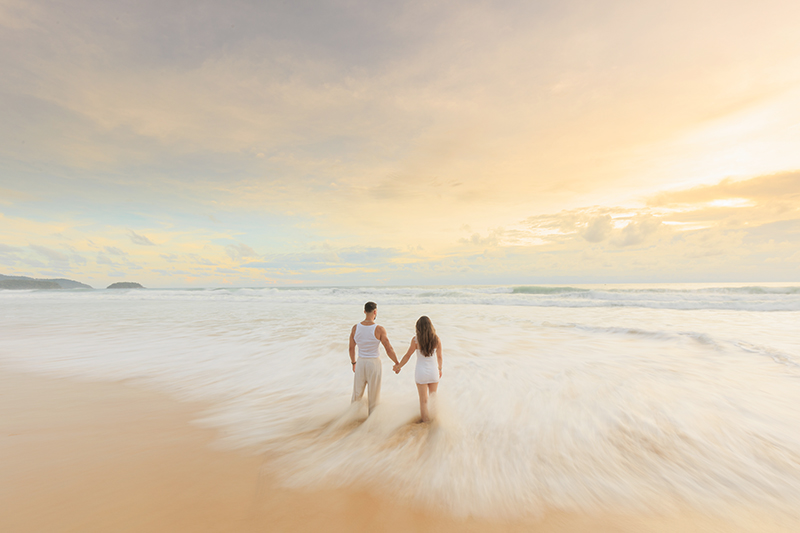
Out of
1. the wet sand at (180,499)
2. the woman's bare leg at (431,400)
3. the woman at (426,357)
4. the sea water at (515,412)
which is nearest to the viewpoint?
the wet sand at (180,499)

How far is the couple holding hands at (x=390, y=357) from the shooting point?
5.35 metres

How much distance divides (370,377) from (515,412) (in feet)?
9.58

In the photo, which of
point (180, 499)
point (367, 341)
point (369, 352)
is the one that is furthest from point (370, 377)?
point (180, 499)

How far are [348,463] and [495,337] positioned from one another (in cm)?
1044

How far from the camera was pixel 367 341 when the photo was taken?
557 centimetres

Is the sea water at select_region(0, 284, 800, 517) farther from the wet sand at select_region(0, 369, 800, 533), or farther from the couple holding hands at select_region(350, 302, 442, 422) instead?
the couple holding hands at select_region(350, 302, 442, 422)

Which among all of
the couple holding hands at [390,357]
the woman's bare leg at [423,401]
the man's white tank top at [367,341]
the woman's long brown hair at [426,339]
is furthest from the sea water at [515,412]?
the woman's long brown hair at [426,339]

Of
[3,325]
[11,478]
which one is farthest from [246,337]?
[3,325]

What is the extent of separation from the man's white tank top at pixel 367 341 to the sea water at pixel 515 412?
1091mm

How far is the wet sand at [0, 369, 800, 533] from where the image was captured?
3.36 meters

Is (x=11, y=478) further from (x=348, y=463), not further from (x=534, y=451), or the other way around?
(x=534, y=451)

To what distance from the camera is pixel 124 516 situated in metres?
3.43

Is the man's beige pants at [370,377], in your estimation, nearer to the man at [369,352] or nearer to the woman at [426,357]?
the man at [369,352]

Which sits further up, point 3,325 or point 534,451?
Answer: point 3,325
